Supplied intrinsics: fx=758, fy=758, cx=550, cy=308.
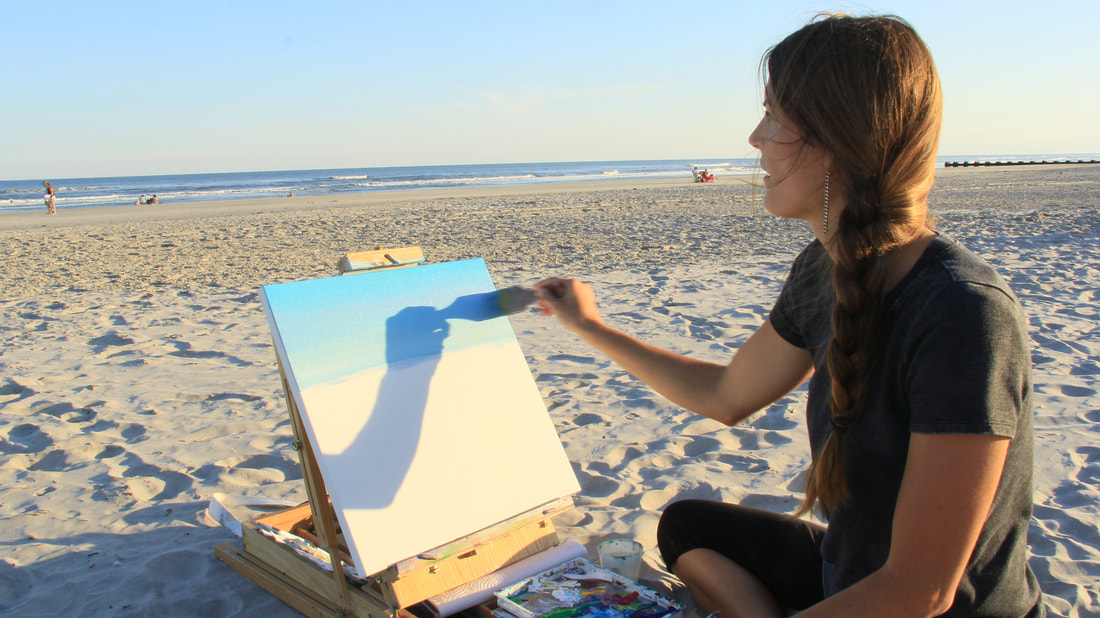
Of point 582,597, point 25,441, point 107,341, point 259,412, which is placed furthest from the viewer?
point 107,341

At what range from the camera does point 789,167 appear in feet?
4.52

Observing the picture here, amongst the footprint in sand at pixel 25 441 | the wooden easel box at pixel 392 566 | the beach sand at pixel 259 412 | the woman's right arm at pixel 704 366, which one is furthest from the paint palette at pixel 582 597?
the footprint in sand at pixel 25 441

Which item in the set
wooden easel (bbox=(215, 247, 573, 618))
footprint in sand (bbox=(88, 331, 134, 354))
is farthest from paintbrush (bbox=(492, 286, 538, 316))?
footprint in sand (bbox=(88, 331, 134, 354))

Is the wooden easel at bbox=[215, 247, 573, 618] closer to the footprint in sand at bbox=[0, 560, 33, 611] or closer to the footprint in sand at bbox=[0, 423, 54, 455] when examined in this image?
the footprint in sand at bbox=[0, 560, 33, 611]

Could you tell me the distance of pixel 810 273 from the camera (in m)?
1.62

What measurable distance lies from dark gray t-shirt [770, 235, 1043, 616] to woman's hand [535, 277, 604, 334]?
58cm

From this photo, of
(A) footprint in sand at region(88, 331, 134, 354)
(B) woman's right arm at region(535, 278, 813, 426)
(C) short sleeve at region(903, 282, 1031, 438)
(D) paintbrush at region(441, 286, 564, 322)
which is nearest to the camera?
(C) short sleeve at region(903, 282, 1031, 438)

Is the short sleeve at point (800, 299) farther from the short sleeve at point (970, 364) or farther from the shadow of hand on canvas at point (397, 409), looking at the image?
the shadow of hand on canvas at point (397, 409)

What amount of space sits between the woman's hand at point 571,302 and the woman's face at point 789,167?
0.59 m

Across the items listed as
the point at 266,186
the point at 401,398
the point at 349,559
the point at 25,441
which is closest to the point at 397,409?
the point at 401,398

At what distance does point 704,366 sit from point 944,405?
2.65 feet

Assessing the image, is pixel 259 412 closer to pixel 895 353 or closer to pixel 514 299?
pixel 514 299

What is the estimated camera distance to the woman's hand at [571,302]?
75.9 inches

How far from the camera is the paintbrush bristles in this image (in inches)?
80.4
